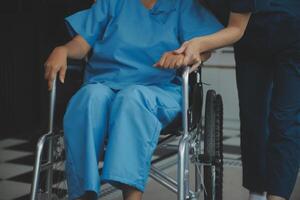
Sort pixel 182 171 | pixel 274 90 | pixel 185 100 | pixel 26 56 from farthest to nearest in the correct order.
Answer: pixel 26 56 → pixel 274 90 → pixel 185 100 → pixel 182 171

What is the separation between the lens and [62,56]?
6.28 ft

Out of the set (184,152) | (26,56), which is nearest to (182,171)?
(184,152)

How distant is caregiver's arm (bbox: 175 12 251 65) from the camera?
182cm

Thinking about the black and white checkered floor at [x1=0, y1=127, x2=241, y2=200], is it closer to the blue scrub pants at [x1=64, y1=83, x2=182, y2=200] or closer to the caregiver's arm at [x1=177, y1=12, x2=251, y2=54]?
the blue scrub pants at [x1=64, y1=83, x2=182, y2=200]

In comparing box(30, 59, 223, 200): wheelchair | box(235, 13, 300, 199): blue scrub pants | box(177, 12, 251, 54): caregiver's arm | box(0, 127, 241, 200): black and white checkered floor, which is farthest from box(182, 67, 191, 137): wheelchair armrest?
box(0, 127, 241, 200): black and white checkered floor

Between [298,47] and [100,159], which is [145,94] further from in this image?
[298,47]

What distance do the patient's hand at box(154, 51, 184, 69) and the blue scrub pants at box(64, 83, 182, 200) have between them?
86mm

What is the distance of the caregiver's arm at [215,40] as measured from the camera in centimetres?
182

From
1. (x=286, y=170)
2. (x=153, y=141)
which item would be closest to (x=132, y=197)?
(x=153, y=141)

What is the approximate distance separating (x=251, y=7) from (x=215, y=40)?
165mm

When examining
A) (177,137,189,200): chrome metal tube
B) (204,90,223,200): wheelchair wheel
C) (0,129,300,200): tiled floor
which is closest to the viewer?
(177,137,189,200): chrome metal tube

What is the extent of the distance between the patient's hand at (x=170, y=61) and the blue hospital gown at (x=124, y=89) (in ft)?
0.29

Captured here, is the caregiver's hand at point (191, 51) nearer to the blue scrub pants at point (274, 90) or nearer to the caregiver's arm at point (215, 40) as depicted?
the caregiver's arm at point (215, 40)

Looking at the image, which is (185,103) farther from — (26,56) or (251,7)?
(26,56)
